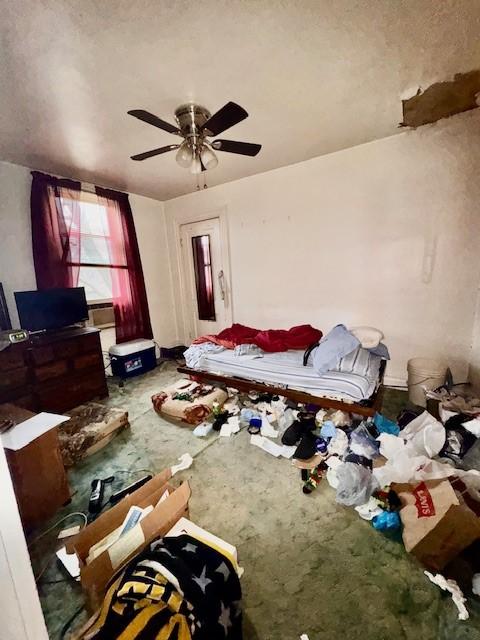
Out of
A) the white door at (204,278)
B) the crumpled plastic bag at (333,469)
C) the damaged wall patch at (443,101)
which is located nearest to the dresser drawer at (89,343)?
the white door at (204,278)

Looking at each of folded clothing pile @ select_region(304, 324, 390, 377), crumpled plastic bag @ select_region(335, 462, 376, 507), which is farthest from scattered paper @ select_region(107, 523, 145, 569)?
folded clothing pile @ select_region(304, 324, 390, 377)

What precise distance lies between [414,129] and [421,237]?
38.7 inches

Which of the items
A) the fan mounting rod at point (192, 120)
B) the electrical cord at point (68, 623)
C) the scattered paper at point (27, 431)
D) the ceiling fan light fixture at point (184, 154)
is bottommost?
the electrical cord at point (68, 623)

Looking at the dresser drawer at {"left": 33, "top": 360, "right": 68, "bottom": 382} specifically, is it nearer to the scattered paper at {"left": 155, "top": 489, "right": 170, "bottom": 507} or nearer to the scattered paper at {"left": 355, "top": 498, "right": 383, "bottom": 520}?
the scattered paper at {"left": 155, "top": 489, "right": 170, "bottom": 507}

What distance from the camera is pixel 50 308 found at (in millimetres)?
2797

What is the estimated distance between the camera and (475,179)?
2.29m

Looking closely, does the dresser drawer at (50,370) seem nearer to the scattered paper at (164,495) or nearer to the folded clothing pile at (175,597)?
the scattered paper at (164,495)

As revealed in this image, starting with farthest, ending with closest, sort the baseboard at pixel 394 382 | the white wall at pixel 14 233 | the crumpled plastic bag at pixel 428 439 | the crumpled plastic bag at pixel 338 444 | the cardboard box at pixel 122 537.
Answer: the baseboard at pixel 394 382, the white wall at pixel 14 233, the crumpled plastic bag at pixel 338 444, the crumpled plastic bag at pixel 428 439, the cardboard box at pixel 122 537

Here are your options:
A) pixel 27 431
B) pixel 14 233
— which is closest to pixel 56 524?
pixel 27 431

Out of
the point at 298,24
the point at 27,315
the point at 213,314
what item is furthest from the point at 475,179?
the point at 27,315

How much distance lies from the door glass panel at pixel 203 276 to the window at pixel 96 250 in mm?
1116

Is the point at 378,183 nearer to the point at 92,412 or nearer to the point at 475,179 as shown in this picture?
the point at 475,179

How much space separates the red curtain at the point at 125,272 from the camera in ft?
11.8

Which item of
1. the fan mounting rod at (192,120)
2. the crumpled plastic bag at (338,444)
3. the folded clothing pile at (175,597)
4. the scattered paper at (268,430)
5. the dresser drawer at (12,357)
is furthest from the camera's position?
the dresser drawer at (12,357)
